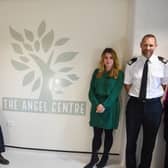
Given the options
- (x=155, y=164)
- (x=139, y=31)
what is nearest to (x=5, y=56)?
(x=139, y=31)

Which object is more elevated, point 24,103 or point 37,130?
point 24,103

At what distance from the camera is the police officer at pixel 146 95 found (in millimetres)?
2529

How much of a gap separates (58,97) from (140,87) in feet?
4.07

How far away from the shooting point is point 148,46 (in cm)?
249

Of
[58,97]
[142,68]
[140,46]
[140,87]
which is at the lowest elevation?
[58,97]

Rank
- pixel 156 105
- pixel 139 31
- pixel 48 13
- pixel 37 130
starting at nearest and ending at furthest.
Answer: pixel 156 105 < pixel 139 31 < pixel 48 13 < pixel 37 130

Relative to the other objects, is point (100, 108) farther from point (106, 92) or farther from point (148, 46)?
point (148, 46)

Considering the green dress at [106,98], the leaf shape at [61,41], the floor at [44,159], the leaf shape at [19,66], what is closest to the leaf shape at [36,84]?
the leaf shape at [19,66]

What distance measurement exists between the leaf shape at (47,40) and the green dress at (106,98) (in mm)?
824

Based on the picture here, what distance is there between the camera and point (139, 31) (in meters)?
2.75

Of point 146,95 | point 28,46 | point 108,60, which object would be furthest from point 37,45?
point 146,95

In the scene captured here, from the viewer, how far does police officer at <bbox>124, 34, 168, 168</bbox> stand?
253 centimetres

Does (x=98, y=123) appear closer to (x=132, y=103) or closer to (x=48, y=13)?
(x=132, y=103)

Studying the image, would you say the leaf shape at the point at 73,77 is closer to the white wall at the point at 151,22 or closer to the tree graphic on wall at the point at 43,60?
the tree graphic on wall at the point at 43,60
